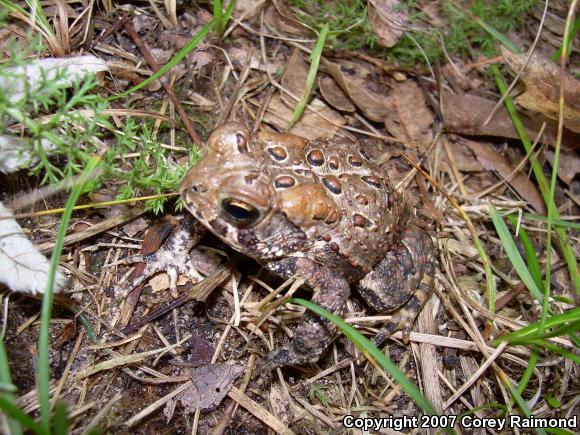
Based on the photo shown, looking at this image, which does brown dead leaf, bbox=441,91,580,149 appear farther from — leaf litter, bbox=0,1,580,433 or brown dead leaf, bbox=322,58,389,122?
brown dead leaf, bbox=322,58,389,122

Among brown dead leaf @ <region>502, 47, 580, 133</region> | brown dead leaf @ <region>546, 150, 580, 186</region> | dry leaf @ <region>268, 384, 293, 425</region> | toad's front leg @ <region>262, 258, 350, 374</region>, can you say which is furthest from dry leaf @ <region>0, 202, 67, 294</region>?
brown dead leaf @ <region>546, 150, 580, 186</region>

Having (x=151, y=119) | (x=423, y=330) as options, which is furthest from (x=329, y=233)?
(x=151, y=119)

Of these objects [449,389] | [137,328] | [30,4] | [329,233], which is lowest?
[449,389]

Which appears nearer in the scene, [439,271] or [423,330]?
[423,330]

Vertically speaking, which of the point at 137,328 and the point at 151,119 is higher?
the point at 151,119

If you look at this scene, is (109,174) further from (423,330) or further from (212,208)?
(423,330)

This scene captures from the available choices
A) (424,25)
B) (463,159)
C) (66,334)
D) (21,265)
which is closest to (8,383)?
(21,265)
